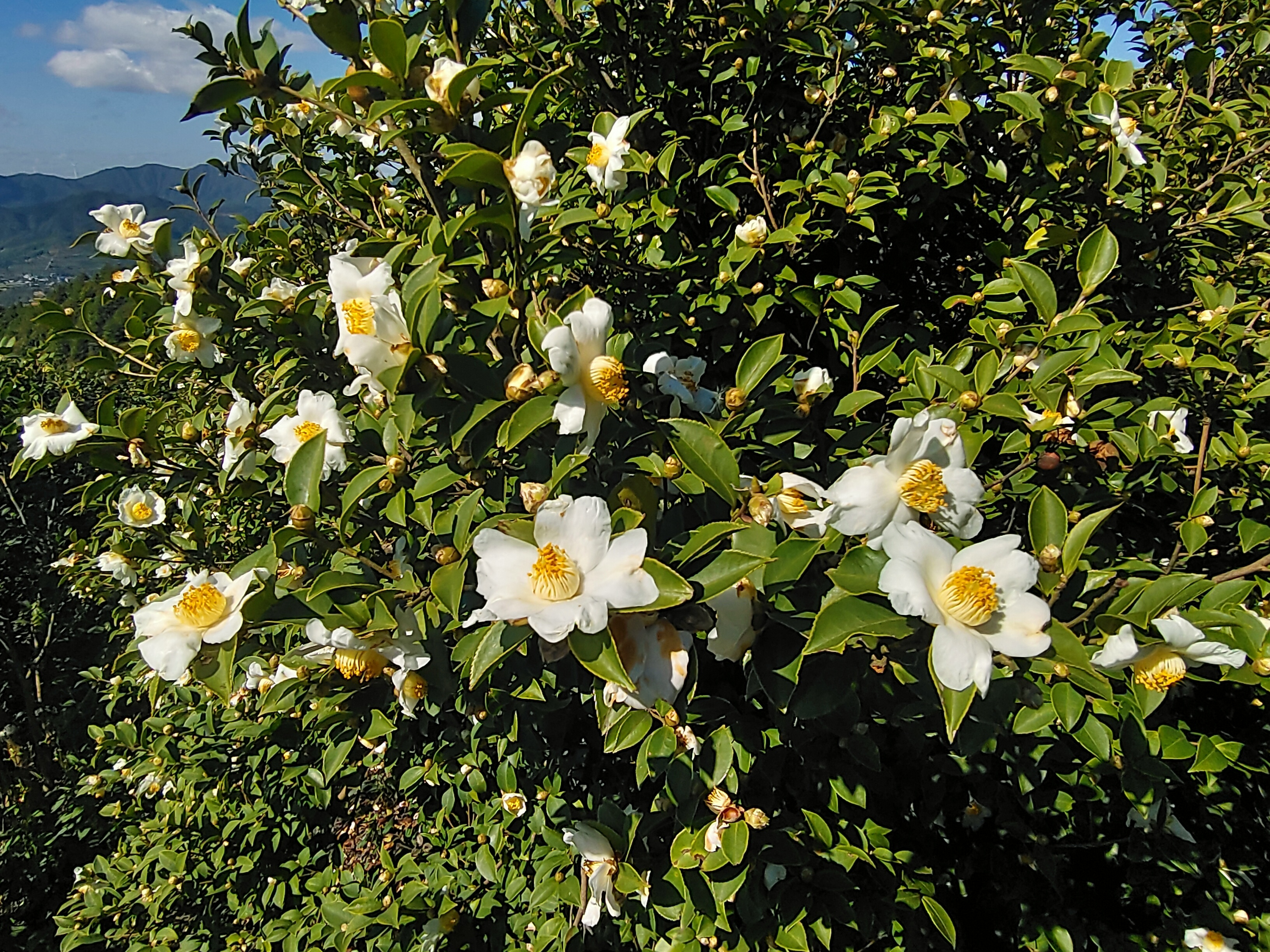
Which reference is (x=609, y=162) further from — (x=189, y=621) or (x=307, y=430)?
(x=189, y=621)

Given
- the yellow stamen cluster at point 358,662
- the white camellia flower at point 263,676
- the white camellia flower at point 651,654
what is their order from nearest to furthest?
1. the white camellia flower at point 651,654
2. the yellow stamen cluster at point 358,662
3. the white camellia flower at point 263,676

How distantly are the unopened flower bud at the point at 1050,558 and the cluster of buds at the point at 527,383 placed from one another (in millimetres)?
695

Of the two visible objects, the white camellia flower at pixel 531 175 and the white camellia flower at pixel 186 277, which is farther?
the white camellia flower at pixel 186 277

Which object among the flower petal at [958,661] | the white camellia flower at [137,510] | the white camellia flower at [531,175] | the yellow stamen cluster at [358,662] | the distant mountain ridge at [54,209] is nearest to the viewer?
the flower petal at [958,661]

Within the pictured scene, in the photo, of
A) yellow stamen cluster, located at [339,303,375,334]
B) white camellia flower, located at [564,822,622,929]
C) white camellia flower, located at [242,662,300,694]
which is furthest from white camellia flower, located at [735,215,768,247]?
white camellia flower, located at [242,662,300,694]

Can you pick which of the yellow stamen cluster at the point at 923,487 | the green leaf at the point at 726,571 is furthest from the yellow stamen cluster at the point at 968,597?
the green leaf at the point at 726,571

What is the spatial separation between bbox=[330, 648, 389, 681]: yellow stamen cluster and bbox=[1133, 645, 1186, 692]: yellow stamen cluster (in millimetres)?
1071

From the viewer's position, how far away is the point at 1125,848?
6.57 ft

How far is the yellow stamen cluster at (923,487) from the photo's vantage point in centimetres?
94

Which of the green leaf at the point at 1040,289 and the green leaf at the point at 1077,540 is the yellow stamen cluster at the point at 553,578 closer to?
the green leaf at the point at 1077,540

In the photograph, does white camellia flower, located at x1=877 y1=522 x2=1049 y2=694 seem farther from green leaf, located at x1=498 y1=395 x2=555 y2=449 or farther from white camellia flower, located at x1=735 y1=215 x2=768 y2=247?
white camellia flower, located at x1=735 y1=215 x2=768 y2=247

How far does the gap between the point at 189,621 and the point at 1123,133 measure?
1910 millimetres

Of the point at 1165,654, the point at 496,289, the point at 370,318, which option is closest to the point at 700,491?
the point at 496,289

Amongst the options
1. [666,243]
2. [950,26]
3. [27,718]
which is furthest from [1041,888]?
[27,718]
